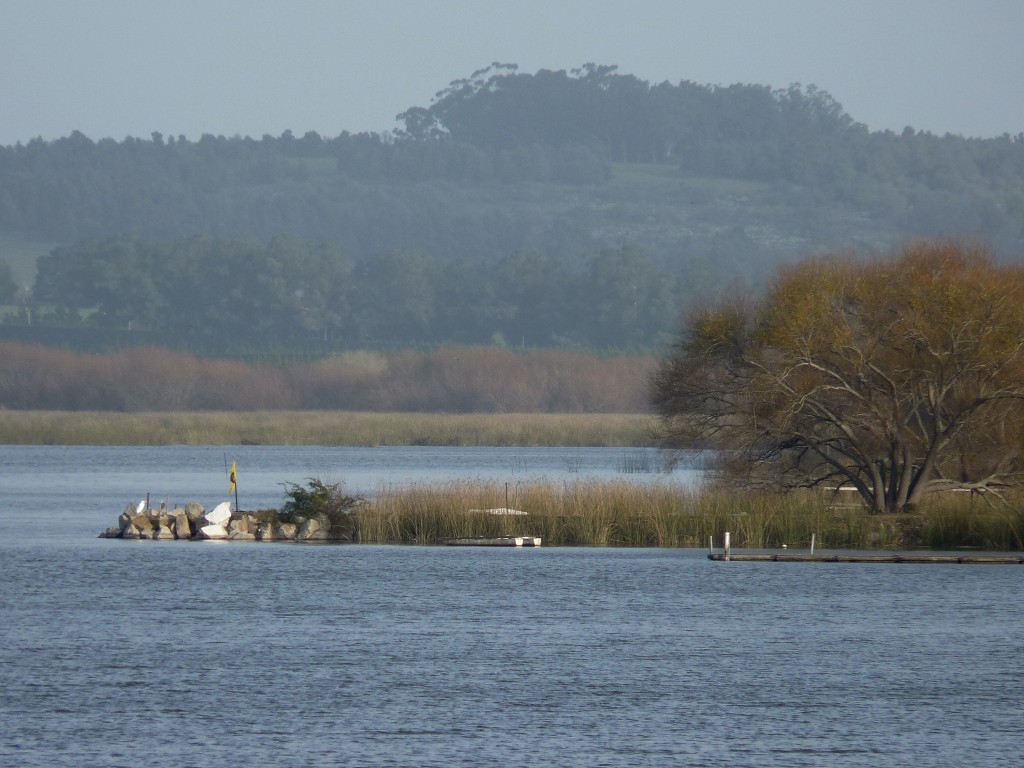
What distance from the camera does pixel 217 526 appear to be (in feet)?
149

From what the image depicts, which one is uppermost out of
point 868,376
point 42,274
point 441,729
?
point 42,274

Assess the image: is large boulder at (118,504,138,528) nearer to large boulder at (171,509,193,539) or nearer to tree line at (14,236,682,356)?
large boulder at (171,509,193,539)

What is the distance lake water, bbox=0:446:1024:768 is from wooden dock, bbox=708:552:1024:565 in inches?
12.4

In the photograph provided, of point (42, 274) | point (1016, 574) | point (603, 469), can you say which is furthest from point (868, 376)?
point (42, 274)

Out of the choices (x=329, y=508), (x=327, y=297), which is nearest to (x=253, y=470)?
(x=329, y=508)

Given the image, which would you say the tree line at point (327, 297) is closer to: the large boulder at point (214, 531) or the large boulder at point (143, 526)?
the large boulder at point (143, 526)

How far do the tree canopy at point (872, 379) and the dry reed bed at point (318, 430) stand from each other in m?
41.3

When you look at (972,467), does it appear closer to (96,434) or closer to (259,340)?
(96,434)

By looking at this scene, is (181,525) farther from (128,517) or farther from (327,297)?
(327,297)

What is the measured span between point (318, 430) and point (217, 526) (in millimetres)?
49649

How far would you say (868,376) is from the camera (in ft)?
143

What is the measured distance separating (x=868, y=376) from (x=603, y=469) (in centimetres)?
3132

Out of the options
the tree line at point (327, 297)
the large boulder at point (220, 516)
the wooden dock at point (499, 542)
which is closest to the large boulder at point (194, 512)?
the large boulder at point (220, 516)

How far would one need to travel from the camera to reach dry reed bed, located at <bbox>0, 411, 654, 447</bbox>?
90.3 m
